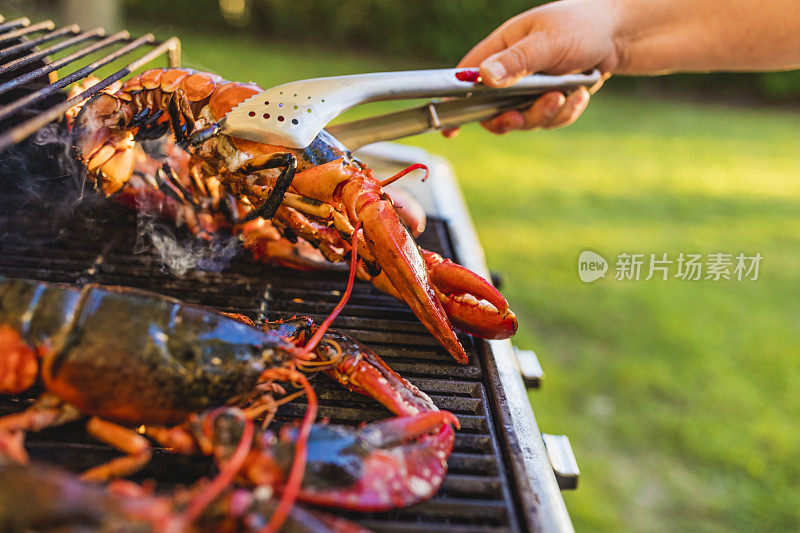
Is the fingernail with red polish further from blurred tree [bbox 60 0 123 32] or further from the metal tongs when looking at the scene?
blurred tree [bbox 60 0 123 32]

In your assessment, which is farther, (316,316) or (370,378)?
(316,316)

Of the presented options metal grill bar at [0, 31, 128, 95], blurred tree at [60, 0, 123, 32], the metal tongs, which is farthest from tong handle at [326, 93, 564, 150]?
blurred tree at [60, 0, 123, 32]

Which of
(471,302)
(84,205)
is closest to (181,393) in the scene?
(471,302)

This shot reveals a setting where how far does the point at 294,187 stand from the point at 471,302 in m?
0.75

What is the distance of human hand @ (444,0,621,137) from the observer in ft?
9.43

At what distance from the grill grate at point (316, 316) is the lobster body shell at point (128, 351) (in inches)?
6.3

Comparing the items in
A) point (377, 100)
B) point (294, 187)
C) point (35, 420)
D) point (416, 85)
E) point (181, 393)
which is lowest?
point (35, 420)

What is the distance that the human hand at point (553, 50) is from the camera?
2.88m

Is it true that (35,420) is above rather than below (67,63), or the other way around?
below

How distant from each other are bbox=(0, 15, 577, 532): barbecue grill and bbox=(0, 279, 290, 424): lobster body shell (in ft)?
0.53

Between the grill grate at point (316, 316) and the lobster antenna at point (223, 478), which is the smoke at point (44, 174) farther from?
the lobster antenna at point (223, 478)
